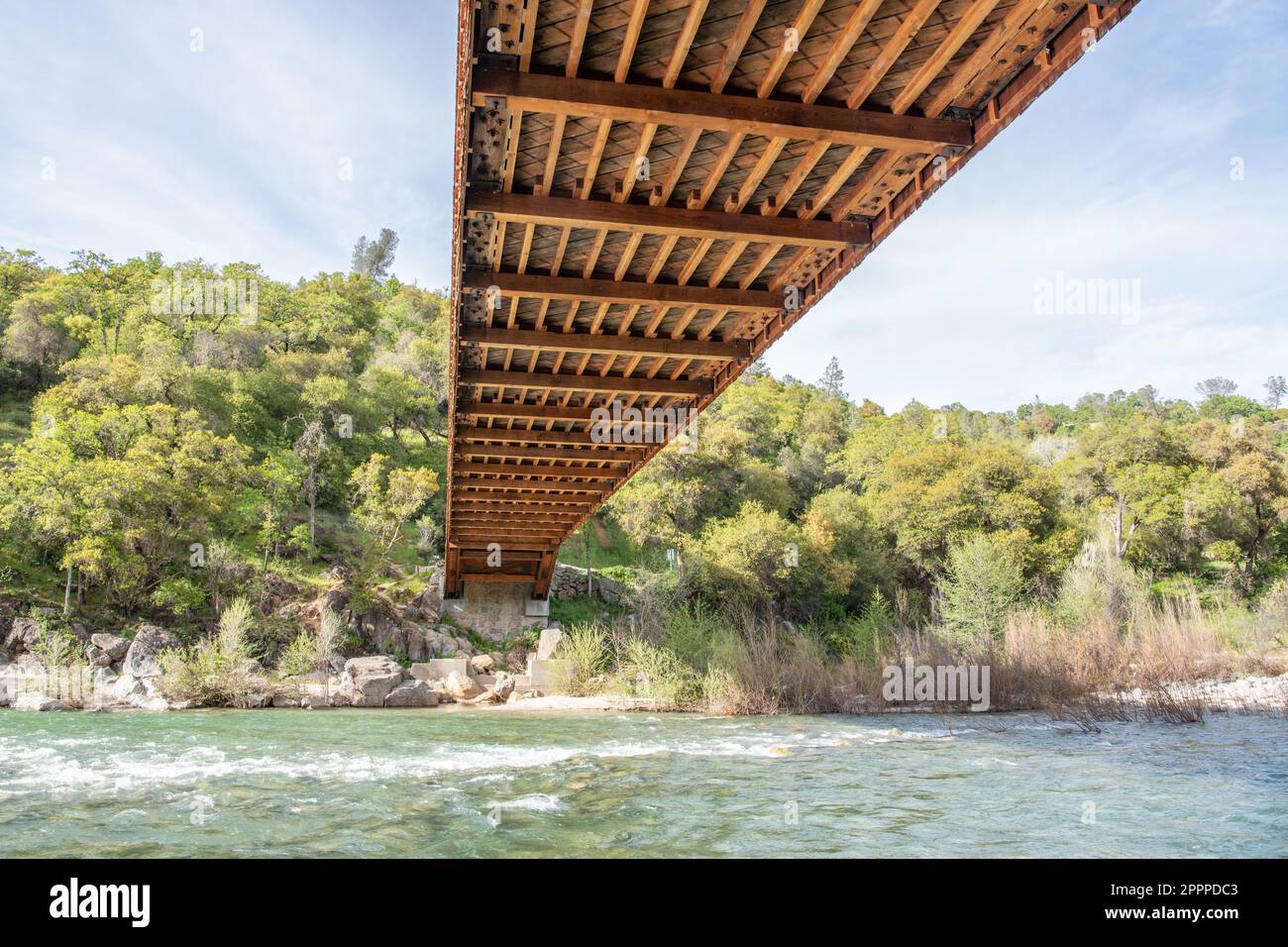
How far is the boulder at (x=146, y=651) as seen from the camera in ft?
71.0

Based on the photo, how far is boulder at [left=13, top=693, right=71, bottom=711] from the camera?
61.4 feet

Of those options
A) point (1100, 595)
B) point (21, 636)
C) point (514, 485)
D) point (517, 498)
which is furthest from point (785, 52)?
point (1100, 595)

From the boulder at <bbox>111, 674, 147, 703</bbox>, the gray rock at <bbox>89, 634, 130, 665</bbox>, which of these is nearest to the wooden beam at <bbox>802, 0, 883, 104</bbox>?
the boulder at <bbox>111, 674, 147, 703</bbox>

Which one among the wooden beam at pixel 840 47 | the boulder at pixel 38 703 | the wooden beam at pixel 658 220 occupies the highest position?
the wooden beam at pixel 840 47

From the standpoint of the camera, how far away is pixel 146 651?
22391 millimetres

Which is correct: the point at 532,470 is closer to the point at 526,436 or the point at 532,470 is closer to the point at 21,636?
the point at 526,436

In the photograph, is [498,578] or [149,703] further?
[498,578]

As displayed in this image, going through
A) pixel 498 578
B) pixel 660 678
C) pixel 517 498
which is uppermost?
pixel 517 498

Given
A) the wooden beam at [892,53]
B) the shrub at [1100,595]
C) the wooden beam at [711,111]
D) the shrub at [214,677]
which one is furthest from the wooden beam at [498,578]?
the wooden beam at [892,53]

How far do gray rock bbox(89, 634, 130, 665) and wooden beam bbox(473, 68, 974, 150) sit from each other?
21951 millimetres

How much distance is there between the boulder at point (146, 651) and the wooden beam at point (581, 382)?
1412cm

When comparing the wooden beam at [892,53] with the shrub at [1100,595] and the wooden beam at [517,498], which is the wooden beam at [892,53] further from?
the shrub at [1100,595]

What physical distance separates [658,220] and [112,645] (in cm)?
2151

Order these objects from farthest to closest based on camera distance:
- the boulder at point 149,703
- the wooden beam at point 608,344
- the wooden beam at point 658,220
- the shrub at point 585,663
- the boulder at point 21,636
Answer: the shrub at point 585,663
the boulder at point 21,636
the boulder at point 149,703
the wooden beam at point 608,344
the wooden beam at point 658,220
